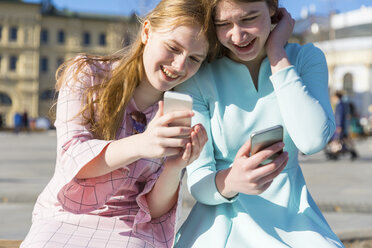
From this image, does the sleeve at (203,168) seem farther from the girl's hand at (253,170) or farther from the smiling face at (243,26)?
the smiling face at (243,26)

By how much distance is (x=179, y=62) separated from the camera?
1.51m

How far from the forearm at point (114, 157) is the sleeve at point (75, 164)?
41 mm

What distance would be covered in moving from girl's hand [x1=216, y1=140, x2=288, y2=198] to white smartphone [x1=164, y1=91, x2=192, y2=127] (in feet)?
0.78

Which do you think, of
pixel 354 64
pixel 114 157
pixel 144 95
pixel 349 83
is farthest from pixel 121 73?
pixel 349 83

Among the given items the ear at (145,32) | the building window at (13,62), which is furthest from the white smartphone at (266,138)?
the building window at (13,62)

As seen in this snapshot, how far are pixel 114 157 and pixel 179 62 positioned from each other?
1.23 ft

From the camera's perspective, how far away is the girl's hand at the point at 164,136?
3.92 ft

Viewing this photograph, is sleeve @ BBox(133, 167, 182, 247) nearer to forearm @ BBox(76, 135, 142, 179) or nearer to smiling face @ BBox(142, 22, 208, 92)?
forearm @ BBox(76, 135, 142, 179)

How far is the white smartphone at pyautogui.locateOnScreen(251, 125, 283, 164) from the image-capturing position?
1.29m

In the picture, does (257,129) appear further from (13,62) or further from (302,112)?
(13,62)

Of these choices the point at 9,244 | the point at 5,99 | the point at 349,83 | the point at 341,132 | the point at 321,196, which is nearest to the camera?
the point at 9,244

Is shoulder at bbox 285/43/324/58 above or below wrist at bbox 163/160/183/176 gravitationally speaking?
above

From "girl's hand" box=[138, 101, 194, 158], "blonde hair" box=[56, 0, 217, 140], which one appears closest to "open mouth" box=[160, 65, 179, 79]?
"blonde hair" box=[56, 0, 217, 140]

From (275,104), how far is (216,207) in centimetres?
41
